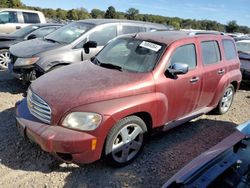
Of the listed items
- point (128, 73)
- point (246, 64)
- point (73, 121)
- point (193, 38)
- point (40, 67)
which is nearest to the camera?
point (73, 121)

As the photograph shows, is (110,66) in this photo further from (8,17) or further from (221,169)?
(8,17)

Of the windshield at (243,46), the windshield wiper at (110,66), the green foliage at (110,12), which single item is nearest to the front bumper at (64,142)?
the windshield wiper at (110,66)

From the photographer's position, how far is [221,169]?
2.29 m

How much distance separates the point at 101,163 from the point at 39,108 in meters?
1.06

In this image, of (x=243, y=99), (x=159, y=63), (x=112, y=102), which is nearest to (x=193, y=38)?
(x=159, y=63)

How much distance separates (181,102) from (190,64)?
25.4 inches

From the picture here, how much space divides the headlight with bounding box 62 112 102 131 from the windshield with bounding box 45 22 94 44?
11.1ft

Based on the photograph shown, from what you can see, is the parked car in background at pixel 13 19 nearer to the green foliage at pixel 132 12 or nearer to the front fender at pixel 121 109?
the front fender at pixel 121 109

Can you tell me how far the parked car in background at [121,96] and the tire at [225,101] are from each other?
2.10 ft

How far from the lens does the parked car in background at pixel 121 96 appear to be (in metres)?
3.34

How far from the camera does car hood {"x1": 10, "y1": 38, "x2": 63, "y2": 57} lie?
6180mm

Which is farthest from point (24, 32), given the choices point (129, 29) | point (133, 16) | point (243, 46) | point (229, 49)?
point (133, 16)

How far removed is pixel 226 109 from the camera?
618cm

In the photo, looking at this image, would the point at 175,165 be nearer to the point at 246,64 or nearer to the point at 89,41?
the point at 89,41
